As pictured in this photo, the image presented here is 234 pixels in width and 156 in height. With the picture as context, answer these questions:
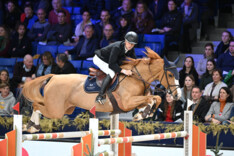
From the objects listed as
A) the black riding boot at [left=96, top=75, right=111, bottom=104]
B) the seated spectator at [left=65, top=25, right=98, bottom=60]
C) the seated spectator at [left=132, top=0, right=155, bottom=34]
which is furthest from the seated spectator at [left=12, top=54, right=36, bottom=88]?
the black riding boot at [left=96, top=75, right=111, bottom=104]

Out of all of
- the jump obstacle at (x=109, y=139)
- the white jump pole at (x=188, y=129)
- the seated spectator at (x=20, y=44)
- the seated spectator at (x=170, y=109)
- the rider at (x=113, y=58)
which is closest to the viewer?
the jump obstacle at (x=109, y=139)

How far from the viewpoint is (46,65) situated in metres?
9.77

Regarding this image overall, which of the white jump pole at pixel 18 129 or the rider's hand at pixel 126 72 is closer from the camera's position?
the white jump pole at pixel 18 129

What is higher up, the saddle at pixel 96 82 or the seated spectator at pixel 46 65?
the seated spectator at pixel 46 65

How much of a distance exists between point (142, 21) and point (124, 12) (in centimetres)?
64

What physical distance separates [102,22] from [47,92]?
4629 millimetres

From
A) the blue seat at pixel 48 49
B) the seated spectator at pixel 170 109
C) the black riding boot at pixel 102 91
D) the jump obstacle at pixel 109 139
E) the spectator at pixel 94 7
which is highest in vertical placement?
the spectator at pixel 94 7

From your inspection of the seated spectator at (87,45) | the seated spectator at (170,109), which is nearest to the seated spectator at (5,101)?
the seated spectator at (87,45)

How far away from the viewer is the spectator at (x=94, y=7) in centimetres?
1152

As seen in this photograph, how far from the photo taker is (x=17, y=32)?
1146 cm

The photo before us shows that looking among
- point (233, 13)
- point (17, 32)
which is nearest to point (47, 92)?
point (17, 32)

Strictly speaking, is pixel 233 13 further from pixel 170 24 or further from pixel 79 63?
pixel 79 63

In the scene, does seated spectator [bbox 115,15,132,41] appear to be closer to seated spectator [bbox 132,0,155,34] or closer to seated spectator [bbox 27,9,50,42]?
seated spectator [bbox 132,0,155,34]

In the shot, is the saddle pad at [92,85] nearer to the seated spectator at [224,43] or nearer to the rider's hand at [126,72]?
the rider's hand at [126,72]
